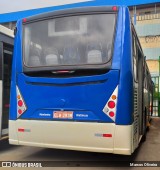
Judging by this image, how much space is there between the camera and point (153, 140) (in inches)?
445

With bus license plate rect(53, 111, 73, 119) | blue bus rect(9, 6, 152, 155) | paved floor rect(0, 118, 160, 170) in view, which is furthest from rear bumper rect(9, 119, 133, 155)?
paved floor rect(0, 118, 160, 170)

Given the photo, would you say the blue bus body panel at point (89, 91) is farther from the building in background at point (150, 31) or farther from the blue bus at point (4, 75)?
the building in background at point (150, 31)

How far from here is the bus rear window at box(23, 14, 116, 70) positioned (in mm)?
6281

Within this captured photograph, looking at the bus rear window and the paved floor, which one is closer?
the bus rear window

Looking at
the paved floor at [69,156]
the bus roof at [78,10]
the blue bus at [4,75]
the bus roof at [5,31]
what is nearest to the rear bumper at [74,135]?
the paved floor at [69,156]

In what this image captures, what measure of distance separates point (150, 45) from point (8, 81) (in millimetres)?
37238

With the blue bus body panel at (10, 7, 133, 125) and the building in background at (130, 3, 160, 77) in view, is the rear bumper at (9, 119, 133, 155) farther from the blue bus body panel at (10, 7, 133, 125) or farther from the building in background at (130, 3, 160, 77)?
the building in background at (130, 3, 160, 77)

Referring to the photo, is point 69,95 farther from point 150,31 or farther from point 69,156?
point 150,31

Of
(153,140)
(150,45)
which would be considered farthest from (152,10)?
(153,140)

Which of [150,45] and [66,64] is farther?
[150,45]

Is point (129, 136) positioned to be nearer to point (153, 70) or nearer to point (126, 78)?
point (126, 78)

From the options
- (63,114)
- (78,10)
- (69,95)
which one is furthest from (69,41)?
(63,114)

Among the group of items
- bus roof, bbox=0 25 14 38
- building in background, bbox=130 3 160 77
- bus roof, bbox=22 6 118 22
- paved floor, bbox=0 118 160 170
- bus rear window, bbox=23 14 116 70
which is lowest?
paved floor, bbox=0 118 160 170

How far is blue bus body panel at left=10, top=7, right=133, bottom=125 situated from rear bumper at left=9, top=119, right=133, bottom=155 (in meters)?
0.13
